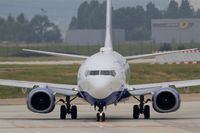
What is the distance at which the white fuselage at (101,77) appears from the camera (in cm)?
3941

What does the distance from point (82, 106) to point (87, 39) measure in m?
115

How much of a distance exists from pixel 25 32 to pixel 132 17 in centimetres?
2073

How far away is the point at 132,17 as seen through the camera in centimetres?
18200

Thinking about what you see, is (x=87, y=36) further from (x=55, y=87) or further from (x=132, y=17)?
(x=55, y=87)

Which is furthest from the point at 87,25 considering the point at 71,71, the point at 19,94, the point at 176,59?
the point at 19,94

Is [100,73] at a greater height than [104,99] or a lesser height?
greater

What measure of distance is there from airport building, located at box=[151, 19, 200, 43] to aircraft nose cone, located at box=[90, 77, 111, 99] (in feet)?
403

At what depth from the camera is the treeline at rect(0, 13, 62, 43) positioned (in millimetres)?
173500

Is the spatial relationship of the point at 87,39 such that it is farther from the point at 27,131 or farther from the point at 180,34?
the point at 27,131

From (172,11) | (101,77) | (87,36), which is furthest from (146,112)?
(172,11)

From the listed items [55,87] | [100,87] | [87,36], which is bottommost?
[100,87]

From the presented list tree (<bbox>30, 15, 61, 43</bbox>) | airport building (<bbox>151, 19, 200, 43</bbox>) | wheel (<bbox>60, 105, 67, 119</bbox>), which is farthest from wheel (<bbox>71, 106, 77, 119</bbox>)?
tree (<bbox>30, 15, 61, 43</bbox>)

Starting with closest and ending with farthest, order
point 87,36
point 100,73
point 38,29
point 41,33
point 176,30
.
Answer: point 100,73 → point 176,30 → point 87,36 → point 38,29 → point 41,33

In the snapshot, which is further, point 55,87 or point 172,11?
point 172,11
